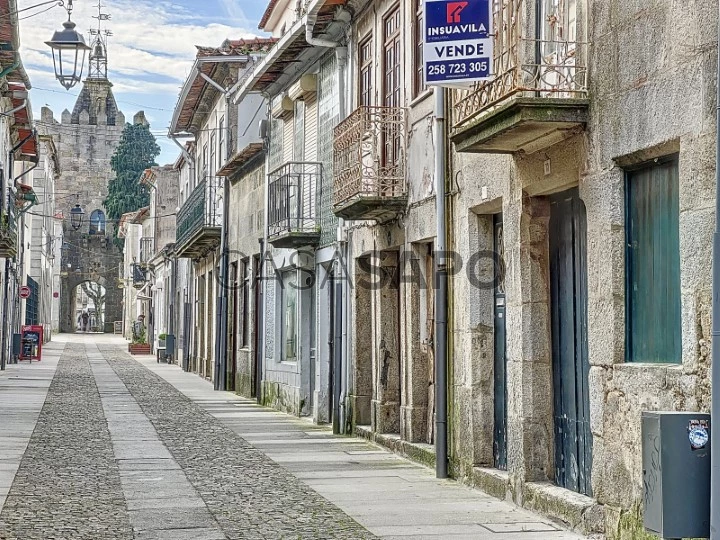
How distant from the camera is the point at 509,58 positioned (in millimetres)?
8742

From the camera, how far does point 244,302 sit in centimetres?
2502

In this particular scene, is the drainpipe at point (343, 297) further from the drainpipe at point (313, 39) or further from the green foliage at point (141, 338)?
the green foliage at point (141, 338)

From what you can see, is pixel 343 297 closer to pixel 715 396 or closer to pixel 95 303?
pixel 715 396

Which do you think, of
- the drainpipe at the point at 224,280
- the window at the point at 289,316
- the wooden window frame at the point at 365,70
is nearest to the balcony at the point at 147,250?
the drainpipe at the point at 224,280

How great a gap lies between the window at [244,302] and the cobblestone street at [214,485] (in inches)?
219

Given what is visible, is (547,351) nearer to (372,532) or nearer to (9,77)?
(372,532)

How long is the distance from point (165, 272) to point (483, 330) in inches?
1446

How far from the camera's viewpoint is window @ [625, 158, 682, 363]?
7344mm

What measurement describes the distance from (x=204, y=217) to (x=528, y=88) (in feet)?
67.0

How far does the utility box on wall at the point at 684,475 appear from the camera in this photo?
5.71 m

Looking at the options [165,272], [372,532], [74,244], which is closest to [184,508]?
[372,532]

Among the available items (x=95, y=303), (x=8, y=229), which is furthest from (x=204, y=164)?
(x=95, y=303)

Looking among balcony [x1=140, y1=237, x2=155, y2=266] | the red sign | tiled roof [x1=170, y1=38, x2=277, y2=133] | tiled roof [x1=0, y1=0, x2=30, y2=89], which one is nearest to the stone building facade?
balcony [x1=140, y1=237, x2=155, y2=266]

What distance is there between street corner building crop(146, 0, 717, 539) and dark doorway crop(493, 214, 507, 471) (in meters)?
0.02
